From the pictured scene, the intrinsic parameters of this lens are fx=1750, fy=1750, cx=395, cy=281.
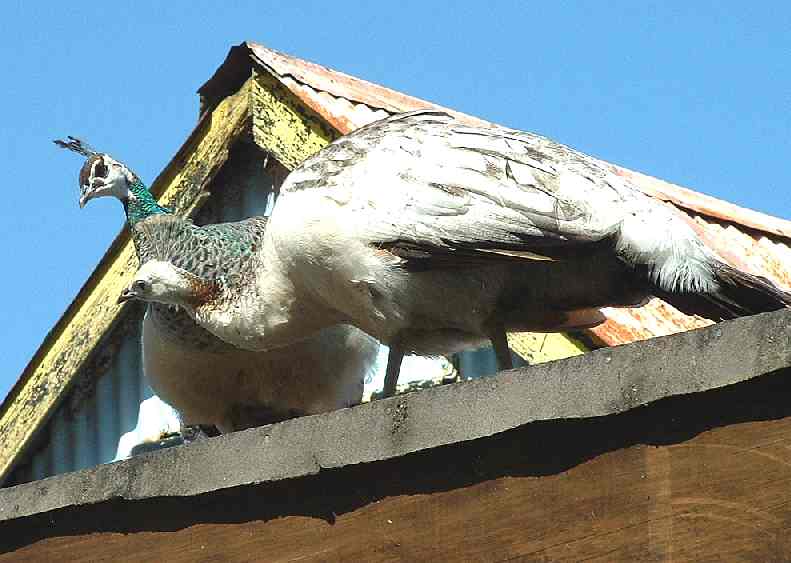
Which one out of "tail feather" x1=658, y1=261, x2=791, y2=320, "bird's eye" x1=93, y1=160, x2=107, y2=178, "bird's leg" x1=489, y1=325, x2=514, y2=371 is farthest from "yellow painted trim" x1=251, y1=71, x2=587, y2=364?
"tail feather" x1=658, y1=261, x2=791, y2=320

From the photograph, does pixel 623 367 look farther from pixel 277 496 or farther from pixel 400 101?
pixel 400 101

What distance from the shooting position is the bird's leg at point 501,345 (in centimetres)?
547

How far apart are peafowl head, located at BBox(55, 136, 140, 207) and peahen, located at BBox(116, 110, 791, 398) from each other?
166cm

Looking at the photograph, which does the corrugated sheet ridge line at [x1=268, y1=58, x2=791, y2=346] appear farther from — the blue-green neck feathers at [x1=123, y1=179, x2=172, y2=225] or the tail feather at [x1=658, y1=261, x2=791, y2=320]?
the tail feather at [x1=658, y1=261, x2=791, y2=320]

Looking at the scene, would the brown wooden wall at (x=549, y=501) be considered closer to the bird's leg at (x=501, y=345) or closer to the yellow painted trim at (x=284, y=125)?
the bird's leg at (x=501, y=345)

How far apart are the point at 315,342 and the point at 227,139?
6.28ft

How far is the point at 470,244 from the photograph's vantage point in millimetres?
5203

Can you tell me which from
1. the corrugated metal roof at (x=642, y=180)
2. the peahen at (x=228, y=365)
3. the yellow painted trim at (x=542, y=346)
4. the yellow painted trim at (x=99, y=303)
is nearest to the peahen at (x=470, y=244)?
the yellow painted trim at (x=542, y=346)

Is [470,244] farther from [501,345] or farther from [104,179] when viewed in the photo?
[104,179]

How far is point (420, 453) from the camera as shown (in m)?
3.95

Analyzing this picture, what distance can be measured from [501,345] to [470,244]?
1.44ft

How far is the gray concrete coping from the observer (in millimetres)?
3508

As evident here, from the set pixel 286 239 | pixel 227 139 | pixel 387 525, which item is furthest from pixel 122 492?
pixel 227 139

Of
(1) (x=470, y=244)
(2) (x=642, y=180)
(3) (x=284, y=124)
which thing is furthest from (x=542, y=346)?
Answer: (3) (x=284, y=124)
